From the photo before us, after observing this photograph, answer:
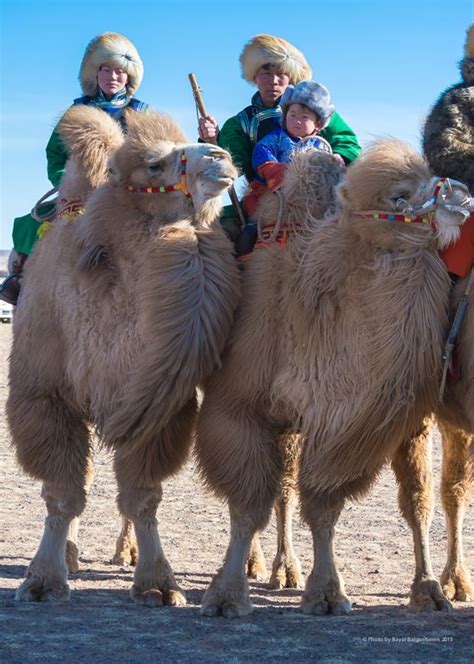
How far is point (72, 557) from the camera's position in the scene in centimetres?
816

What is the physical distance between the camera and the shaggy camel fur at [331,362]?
6.18m

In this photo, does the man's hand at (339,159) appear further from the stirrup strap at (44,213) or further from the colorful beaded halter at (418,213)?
the stirrup strap at (44,213)

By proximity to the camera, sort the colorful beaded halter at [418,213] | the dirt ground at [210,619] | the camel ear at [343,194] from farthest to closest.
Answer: the camel ear at [343,194], the colorful beaded halter at [418,213], the dirt ground at [210,619]

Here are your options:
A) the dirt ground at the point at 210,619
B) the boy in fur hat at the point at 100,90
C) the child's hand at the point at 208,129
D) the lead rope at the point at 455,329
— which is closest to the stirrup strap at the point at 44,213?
the boy in fur hat at the point at 100,90

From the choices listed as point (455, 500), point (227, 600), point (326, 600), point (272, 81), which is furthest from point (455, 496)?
point (272, 81)

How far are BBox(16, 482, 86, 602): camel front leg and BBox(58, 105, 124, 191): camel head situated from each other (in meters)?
1.76

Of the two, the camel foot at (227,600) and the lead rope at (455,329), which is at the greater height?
the lead rope at (455,329)

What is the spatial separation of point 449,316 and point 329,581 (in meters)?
1.66

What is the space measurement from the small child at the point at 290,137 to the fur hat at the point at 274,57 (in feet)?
1.63

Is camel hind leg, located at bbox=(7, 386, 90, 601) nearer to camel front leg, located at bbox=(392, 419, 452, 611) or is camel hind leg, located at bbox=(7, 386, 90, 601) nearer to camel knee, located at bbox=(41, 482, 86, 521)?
camel knee, located at bbox=(41, 482, 86, 521)

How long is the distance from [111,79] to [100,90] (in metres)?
0.18

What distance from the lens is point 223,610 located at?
671 centimetres

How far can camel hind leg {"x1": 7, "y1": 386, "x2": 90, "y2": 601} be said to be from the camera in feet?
23.9

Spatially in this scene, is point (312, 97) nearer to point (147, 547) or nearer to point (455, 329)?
point (455, 329)
